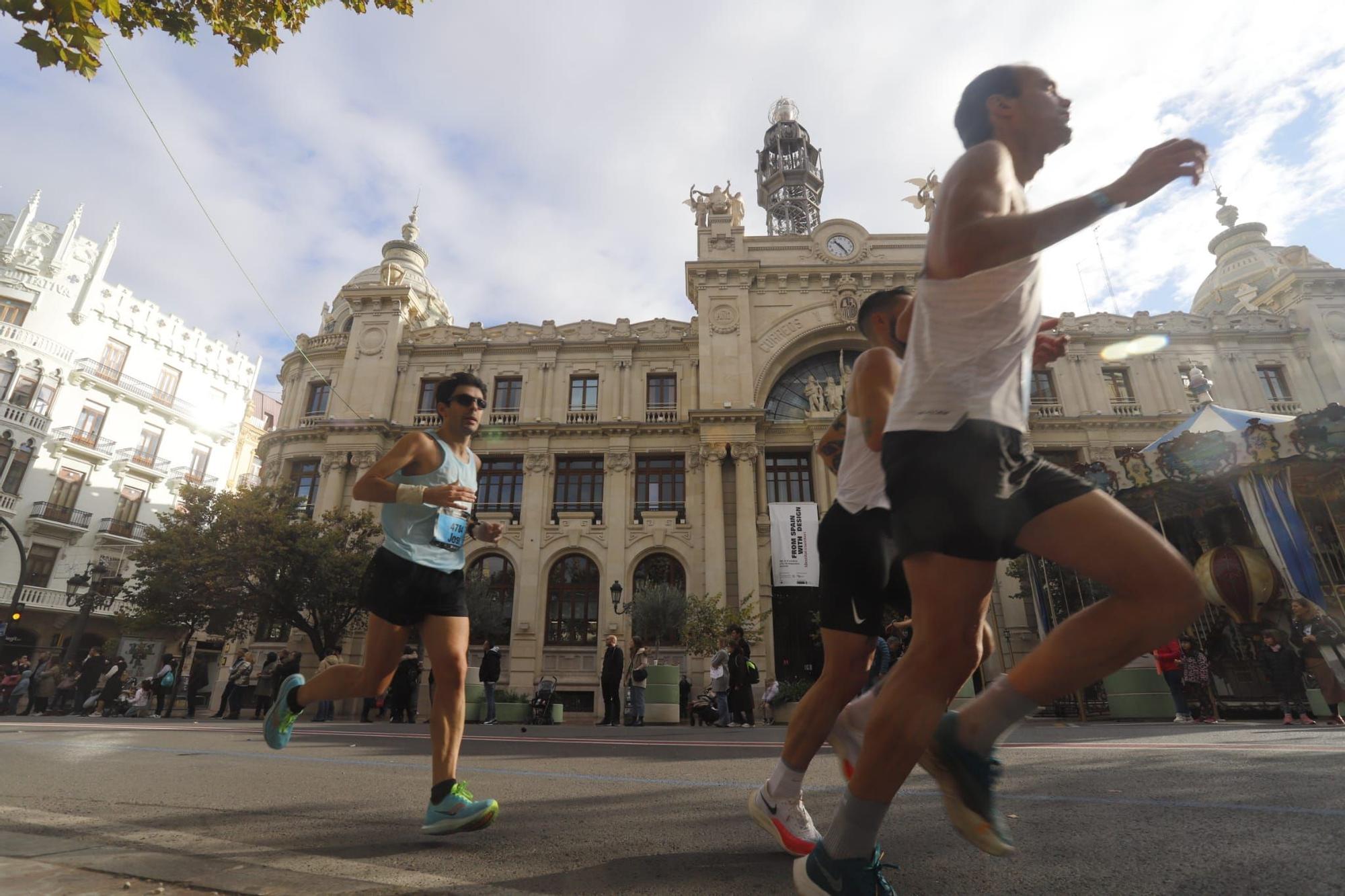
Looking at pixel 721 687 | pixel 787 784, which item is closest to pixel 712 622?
pixel 721 687

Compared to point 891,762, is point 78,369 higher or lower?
higher

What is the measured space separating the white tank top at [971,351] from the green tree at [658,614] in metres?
17.3

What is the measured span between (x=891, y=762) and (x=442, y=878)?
1280 millimetres

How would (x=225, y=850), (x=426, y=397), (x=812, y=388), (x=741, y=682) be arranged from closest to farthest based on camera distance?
(x=225, y=850), (x=741, y=682), (x=812, y=388), (x=426, y=397)

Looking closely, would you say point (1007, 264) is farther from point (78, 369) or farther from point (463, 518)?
point (78, 369)

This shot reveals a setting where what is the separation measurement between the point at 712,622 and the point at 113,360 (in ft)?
106

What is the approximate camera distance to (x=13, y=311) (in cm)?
2858

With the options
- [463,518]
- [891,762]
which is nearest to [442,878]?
[891,762]

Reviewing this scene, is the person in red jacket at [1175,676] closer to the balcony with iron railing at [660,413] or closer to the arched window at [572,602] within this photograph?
the arched window at [572,602]

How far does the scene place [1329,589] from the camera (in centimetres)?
1211

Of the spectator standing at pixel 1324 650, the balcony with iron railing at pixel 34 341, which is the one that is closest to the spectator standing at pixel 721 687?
the spectator standing at pixel 1324 650

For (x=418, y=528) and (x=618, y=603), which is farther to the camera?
(x=618, y=603)

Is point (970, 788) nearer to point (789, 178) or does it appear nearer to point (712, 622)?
point (712, 622)

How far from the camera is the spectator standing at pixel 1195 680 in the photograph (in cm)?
1207
